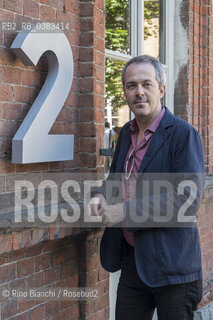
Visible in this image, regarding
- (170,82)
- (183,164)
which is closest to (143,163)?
(183,164)

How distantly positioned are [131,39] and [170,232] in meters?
2.34

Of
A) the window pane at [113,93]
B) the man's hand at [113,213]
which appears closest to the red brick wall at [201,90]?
the window pane at [113,93]

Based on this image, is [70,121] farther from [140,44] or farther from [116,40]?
[140,44]

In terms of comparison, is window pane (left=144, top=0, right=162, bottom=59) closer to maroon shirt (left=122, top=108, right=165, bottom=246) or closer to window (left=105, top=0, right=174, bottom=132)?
window (left=105, top=0, right=174, bottom=132)

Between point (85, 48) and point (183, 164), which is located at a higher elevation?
point (85, 48)

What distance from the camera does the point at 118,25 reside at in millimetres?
4055

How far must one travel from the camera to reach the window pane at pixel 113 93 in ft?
12.8

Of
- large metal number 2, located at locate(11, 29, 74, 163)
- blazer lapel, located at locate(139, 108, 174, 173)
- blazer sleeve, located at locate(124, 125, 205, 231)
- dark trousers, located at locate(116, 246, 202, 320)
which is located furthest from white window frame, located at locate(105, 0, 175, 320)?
blazer sleeve, located at locate(124, 125, 205, 231)

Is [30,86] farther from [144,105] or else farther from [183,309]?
[183,309]

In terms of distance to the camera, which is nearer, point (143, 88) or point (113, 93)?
point (143, 88)

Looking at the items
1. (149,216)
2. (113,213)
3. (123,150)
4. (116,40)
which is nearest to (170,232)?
(149,216)

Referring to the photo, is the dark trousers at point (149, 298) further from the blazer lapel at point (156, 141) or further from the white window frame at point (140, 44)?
the white window frame at point (140, 44)

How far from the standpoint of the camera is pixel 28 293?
111 inches

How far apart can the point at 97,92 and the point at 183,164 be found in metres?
1.13
